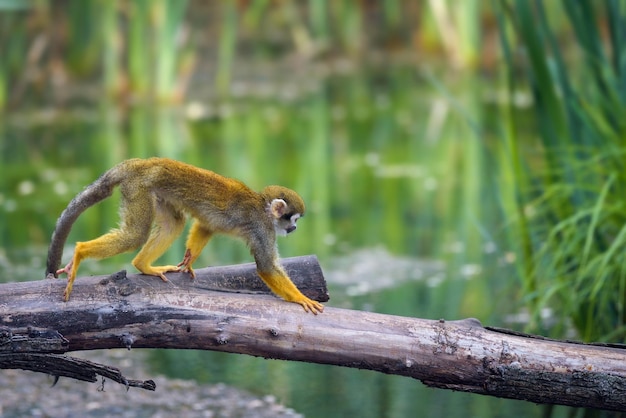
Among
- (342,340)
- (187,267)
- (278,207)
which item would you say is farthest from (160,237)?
(342,340)

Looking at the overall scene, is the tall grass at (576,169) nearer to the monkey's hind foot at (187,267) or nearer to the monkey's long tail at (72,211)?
the monkey's hind foot at (187,267)

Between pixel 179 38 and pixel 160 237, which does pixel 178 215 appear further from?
pixel 179 38

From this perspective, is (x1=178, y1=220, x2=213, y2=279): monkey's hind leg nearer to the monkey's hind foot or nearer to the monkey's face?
the monkey's hind foot

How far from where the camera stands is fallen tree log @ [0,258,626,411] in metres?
3.86

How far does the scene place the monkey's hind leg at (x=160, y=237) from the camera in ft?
13.9

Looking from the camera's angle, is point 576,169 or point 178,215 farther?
point 576,169

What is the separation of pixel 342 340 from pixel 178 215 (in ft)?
3.10

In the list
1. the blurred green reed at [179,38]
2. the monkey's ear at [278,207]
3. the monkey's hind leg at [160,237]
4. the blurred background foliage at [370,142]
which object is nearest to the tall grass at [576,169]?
the blurred background foliage at [370,142]

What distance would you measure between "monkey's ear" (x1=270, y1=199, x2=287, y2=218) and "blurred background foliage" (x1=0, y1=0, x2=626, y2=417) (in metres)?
1.28

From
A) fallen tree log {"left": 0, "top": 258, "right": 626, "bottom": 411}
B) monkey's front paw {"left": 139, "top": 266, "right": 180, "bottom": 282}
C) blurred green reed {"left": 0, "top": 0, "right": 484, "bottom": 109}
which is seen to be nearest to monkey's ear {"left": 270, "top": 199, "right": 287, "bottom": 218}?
monkey's front paw {"left": 139, "top": 266, "right": 180, "bottom": 282}

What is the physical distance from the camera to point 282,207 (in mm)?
4371

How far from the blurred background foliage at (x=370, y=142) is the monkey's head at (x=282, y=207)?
1.21 metres

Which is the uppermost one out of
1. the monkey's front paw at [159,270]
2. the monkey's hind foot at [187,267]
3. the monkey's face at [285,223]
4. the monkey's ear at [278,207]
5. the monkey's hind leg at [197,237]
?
the monkey's ear at [278,207]

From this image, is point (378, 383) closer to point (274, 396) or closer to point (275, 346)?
point (274, 396)
